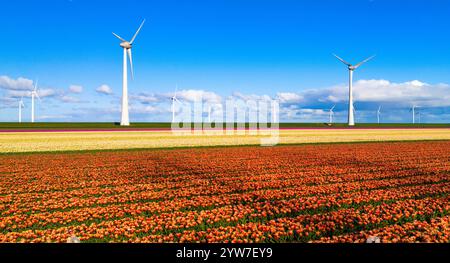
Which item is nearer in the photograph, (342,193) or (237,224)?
(237,224)

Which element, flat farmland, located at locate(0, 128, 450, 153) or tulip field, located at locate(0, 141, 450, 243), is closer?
tulip field, located at locate(0, 141, 450, 243)

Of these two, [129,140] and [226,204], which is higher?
[129,140]

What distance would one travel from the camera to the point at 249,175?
64.8 feet

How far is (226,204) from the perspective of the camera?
1292 cm

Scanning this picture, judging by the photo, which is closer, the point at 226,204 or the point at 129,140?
the point at 226,204

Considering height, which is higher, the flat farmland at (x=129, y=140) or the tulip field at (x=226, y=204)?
the flat farmland at (x=129, y=140)

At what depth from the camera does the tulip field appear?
9.42 metres

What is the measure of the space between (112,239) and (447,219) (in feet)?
33.3

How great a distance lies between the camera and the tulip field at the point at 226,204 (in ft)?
30.9

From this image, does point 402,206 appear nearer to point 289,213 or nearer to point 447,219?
point 447,219

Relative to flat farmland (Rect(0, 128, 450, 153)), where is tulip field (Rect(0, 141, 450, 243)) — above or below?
below

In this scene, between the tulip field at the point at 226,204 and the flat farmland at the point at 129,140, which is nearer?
the tulip field at the point at 226,204
